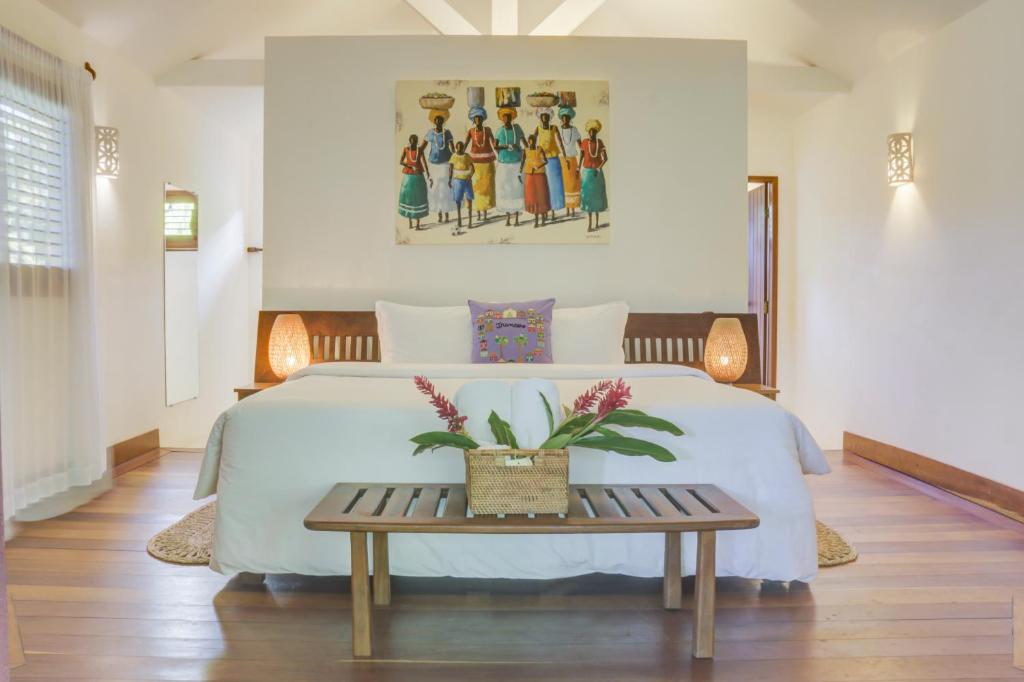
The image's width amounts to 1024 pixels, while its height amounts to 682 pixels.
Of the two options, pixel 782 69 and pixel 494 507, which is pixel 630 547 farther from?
pixel 782 69

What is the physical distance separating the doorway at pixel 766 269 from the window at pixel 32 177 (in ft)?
13.8

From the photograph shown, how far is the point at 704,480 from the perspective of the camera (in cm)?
229

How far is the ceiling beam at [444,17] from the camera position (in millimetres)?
4379

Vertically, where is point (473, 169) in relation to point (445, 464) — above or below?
above

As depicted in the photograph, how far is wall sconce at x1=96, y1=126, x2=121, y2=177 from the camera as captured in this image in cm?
397

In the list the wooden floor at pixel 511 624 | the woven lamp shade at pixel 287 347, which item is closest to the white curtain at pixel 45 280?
the wooden floor at pixel 511 624

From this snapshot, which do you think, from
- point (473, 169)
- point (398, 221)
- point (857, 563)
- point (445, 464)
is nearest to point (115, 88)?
point (398, 221)

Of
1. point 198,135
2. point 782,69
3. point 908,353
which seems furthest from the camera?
point 198,135

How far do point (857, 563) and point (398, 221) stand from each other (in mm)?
2818

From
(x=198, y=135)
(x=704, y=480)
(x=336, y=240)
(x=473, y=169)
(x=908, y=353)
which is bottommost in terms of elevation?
(x=704, y=480)

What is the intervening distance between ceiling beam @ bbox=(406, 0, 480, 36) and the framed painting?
46 cm

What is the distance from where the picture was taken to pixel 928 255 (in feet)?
13.1

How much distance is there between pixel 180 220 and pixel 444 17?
2115 mm

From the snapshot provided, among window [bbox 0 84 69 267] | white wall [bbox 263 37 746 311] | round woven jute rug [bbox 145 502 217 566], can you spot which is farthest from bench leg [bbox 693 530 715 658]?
window [bbox 0 84 69 267]
